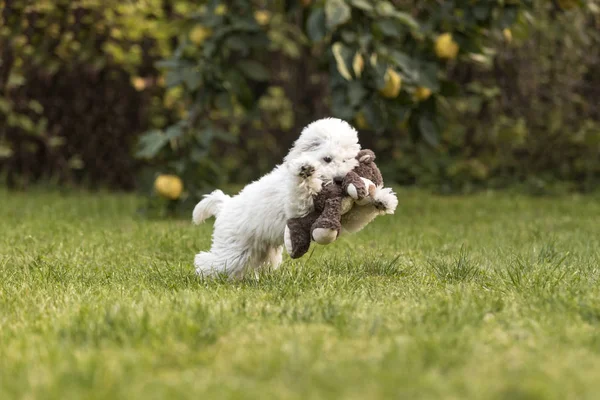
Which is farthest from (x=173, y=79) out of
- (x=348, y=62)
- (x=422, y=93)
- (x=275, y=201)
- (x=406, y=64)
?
(x=275, y=201)

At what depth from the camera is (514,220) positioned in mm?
5816

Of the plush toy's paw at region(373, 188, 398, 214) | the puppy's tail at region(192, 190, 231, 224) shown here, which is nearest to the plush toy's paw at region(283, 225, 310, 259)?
the plush toy's paw at region(373, 188, 398, 214)

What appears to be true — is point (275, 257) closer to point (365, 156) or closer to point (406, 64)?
point (365, 156)

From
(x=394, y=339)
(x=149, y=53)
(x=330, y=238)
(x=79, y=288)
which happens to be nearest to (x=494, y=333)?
(x=394, y=339)

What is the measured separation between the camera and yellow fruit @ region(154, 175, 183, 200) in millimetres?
5629

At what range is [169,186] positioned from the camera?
5.62 m

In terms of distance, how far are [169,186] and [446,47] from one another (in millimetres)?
1995

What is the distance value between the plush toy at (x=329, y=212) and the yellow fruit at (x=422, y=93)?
2468 millimetres

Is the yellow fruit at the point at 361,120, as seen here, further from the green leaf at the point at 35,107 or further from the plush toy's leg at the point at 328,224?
the green leaf at the point at 35,107

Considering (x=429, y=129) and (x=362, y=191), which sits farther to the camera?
(x=429, y=129)

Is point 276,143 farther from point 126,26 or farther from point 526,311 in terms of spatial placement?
point 526,311

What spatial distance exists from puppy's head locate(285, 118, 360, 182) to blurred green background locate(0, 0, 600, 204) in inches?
83.7

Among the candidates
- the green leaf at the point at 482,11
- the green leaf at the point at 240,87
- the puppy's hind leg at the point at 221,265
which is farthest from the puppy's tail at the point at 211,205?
the green leaf at the point at 482,11

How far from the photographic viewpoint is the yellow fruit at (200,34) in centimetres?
550
